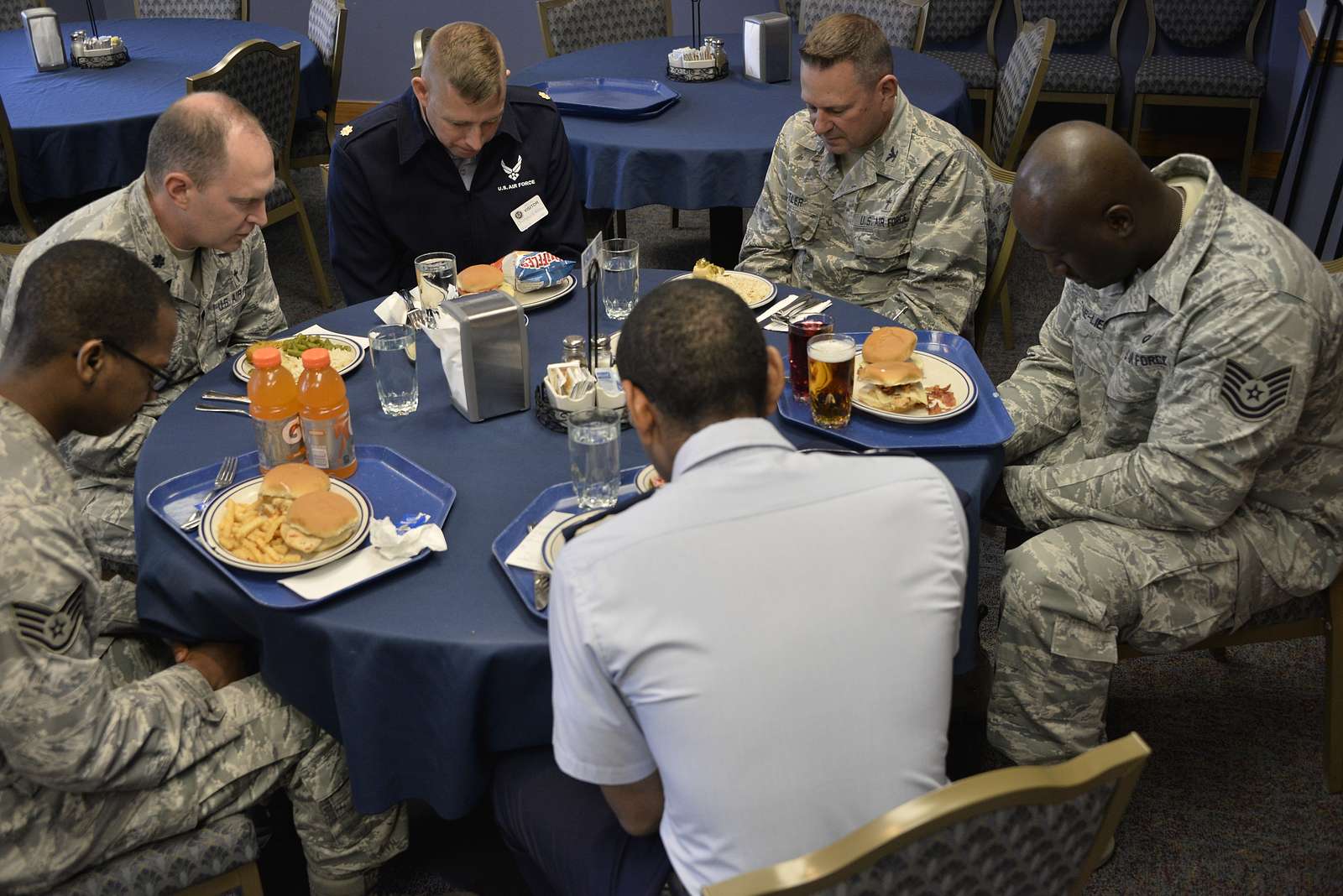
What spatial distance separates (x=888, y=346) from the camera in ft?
7.47

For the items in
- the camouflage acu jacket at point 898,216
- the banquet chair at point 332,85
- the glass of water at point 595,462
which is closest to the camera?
the glass of water at point 595,462

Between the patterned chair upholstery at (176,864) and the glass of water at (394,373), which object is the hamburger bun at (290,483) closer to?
the glass of water at (394,373)

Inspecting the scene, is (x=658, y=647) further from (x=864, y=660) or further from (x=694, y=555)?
(x=864, y=660)

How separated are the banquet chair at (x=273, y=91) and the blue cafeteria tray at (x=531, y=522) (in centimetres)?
277

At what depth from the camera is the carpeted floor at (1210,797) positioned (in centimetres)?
231

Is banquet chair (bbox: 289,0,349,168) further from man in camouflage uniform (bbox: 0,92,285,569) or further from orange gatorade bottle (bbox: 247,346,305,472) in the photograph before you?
orange gatorade bottle (bbox: 247,346,305,472)

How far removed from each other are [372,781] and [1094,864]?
1073 millimetres

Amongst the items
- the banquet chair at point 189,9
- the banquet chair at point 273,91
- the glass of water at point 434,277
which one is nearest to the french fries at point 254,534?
the glass of water at point 434,277

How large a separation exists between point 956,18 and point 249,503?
5.76m

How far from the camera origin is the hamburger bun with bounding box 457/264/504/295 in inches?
103

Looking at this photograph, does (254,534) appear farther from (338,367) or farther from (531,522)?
(338,367)

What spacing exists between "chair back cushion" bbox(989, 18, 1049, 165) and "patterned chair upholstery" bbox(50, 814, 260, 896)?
3.61 m

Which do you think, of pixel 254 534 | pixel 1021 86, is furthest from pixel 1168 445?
pixel 1021 86

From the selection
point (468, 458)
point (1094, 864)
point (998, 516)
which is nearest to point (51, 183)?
point (468, 458)
